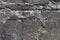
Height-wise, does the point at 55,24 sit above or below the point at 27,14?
below

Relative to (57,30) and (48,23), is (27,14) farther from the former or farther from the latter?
(57,30)

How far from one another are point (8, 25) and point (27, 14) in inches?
8.0

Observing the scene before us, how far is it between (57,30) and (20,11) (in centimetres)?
39

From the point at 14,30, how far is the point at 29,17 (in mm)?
184

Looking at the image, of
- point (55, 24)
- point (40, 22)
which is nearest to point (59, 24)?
point (55, 24)

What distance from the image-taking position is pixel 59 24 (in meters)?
1.35

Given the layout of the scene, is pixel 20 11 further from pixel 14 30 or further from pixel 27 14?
pixel 14 30

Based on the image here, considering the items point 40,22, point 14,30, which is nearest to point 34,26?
point 40,22

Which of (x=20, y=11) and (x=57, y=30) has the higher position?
(x=20, y=11)

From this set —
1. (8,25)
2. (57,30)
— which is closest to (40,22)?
(57,30)

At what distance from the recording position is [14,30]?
1.33m

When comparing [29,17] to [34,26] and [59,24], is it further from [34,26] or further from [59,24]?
[59,24]

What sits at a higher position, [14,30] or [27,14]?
[27,14]

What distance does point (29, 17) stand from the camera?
1.33 metres
